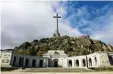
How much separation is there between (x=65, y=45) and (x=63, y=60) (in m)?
23.0

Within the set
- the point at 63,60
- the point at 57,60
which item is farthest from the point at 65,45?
the point at 63,60

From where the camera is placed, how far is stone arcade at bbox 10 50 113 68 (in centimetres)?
4444

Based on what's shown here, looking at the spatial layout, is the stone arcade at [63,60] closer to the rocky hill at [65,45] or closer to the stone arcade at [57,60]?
the stone arcade at [57,60]

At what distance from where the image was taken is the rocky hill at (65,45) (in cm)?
7929

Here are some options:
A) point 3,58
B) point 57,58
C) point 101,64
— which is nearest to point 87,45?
point 57,58

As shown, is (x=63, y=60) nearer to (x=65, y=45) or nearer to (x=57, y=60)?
(x=57, y=60)

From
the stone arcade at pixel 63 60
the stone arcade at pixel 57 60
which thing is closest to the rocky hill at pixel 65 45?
the stone arcade at pixel 63 60

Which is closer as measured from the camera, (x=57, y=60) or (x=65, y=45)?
(x=57, y=60)

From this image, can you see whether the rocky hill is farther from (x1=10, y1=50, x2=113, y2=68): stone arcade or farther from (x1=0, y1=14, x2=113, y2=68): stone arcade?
(x1=0, y1=14, x2=113, y2=68): stone arcade

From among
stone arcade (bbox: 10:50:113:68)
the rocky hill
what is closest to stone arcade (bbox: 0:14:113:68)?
stone arcade (bbox: 10:50:113:68)

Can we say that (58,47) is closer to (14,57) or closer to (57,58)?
(57,58)

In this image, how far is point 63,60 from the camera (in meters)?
59.4

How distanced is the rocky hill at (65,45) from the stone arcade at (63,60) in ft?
56.2

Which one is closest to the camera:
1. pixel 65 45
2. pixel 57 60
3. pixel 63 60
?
pixel 63 60
